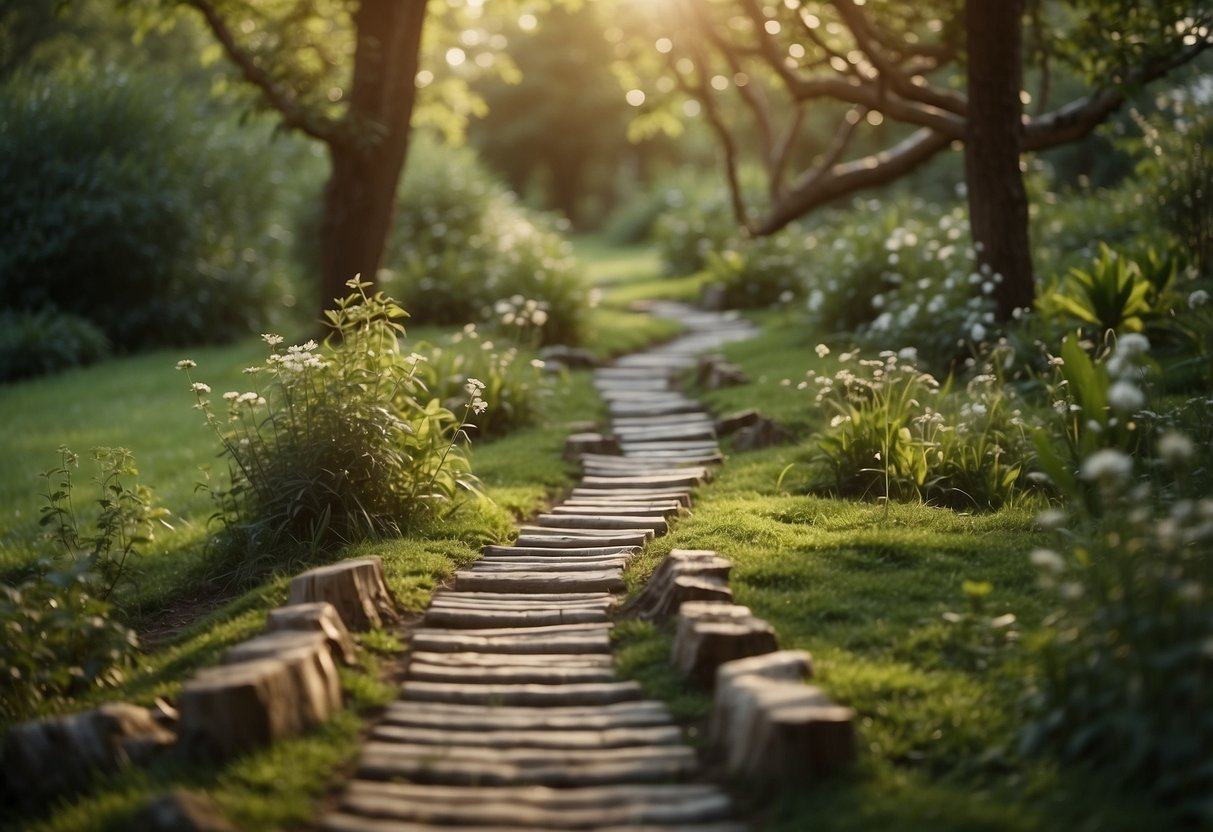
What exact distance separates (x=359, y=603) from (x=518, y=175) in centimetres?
4746

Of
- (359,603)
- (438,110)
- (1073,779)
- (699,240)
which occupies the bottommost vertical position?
(1073,779)

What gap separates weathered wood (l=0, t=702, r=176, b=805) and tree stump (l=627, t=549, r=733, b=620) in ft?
7.16

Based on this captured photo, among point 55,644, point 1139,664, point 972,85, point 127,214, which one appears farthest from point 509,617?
point 127,214

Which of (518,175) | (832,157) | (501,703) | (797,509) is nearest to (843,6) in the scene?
(832,157)

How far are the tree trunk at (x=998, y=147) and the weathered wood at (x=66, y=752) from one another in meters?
7.82

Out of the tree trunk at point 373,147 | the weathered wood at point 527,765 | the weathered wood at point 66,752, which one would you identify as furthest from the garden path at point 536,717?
the tree trunk at point 373,147

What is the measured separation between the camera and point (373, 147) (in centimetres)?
1080

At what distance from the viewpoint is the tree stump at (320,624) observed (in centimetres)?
503

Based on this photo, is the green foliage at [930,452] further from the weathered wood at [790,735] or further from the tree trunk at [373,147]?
the tree trunk at [373,147]

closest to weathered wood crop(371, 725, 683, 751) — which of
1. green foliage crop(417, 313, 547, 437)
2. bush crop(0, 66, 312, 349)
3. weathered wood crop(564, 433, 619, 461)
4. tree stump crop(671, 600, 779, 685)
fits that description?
tree stump crop(671, 600, 779, 685)

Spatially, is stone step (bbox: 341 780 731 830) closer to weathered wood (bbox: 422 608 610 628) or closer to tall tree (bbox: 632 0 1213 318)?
weathered wood (bbox: 422 608 610 628)

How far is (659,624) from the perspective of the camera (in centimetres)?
550

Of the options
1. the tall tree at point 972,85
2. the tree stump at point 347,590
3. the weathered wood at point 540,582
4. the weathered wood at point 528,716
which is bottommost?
the weathered wood at point 528,716

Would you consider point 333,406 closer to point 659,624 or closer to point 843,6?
point 659,624
